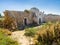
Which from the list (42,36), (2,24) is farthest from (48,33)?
(2,24)

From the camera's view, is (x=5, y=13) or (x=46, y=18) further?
(x=46, y=18)

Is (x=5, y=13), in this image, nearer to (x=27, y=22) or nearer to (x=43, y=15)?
(x=27, y=22)

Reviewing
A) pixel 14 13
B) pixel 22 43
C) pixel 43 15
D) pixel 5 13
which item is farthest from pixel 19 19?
pixel 22 43

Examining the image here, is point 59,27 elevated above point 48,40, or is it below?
above

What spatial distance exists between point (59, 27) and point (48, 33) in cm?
86

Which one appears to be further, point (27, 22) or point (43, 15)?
point (43, 15)

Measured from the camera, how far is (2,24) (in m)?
23.2

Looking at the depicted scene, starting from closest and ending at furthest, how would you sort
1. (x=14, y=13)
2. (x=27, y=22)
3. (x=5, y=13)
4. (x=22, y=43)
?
(x=22, y=43)
(x=5, y=13)
(x=14, y=13)
(x=27, y=22)

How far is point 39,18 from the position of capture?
1501 inches

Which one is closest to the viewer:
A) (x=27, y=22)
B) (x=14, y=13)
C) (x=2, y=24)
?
(x=2, y=24)

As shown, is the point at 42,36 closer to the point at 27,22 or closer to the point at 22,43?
the point at 22,43

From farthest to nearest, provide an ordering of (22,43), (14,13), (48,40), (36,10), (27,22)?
1. (36,10)
2. (27,22)
3. (14,13)
4. (22,43)
5. (48,40)

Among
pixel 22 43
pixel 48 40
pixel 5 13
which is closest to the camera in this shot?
pixel 48 40

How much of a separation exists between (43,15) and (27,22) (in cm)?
639
